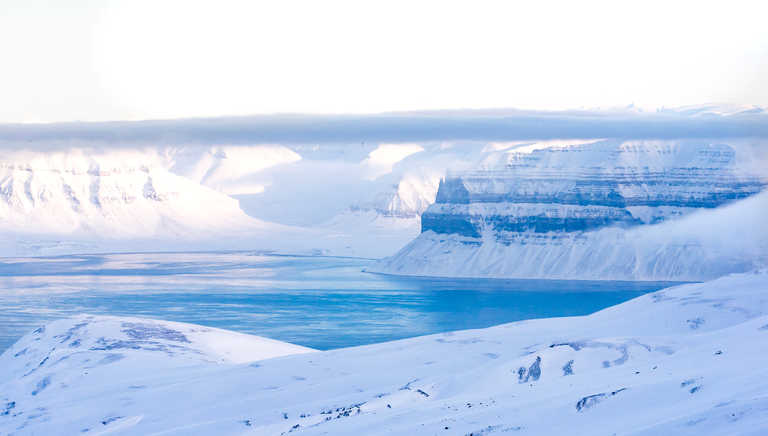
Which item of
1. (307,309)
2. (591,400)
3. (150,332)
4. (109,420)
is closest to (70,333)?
(150,332)

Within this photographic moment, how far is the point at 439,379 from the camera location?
5891cm

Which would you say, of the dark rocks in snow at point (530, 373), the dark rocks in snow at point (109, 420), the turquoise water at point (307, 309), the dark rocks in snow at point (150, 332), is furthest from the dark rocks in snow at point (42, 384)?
the turquoise water at point (307, 309)

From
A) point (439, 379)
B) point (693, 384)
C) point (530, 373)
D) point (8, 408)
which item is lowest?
point (8, 408)

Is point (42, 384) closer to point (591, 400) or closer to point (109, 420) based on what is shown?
point (109, 420)

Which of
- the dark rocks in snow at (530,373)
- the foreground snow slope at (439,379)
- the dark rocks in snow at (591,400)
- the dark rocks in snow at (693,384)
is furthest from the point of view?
the dark rocks in snow at (530,373)

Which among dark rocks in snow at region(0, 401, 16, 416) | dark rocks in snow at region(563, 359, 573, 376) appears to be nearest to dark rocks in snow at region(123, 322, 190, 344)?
dark rocks in snow at region(0, 401, 16, 416)

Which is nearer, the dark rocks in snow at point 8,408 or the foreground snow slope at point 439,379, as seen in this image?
the foreground snow slope at point 439,379

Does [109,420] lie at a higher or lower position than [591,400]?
lower

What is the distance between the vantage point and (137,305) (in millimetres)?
165000

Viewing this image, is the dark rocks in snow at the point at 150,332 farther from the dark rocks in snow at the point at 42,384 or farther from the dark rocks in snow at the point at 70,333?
the dark rocks in snow at the point at 42,384

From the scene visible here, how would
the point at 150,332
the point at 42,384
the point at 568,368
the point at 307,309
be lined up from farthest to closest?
1. the point at 307,309
2. the point at 150,332
3. the point at 42,384
4. the point at 568,368

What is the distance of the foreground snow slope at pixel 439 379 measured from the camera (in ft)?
124

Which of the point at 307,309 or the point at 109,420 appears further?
the point at 307,309

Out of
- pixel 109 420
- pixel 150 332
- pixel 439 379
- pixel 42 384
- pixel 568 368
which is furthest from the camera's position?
pixel 150 332
